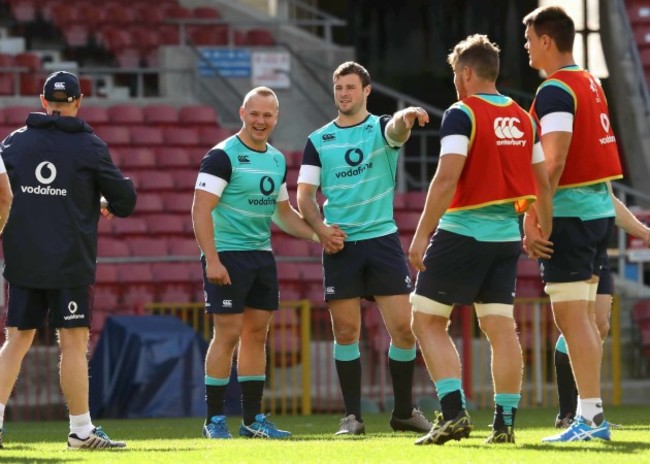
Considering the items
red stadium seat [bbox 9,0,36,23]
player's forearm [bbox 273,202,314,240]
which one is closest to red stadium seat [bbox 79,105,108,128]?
red stadium seat [bbox 9,0,36,23]

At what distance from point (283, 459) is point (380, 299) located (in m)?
2.53

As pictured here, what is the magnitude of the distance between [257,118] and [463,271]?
84.3 inches

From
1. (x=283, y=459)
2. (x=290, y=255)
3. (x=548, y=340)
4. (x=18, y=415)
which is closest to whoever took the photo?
(x=283, y=459)

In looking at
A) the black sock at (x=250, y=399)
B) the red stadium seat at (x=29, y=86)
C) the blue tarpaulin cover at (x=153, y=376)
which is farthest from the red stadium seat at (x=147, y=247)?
the black sock at (x=250, y=399)

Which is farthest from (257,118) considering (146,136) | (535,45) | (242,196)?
(146,136)

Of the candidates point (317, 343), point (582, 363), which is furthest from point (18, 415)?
point (582, 363)

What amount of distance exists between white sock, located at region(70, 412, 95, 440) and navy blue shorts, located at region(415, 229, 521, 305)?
183 centimetres

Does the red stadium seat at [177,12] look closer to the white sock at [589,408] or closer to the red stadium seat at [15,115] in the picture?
the red stadium seat at [15,115]

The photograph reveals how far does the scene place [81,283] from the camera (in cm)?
870

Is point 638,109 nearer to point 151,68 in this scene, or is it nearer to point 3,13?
point 151,68

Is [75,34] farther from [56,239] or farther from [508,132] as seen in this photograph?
[508,132]

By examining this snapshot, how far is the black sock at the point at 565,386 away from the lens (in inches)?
401

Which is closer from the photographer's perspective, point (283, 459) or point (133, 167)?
point (283, 459)

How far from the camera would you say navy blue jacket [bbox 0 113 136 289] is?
865cm
